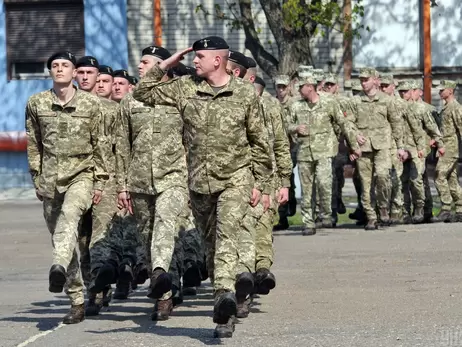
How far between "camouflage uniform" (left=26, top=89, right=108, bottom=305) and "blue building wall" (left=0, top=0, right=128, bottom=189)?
65.8 ft

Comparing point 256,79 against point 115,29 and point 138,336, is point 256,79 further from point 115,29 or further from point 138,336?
point 115,29

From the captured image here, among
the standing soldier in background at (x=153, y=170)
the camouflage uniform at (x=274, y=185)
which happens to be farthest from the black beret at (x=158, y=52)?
the camouflage uniform at (x=274, y=185)

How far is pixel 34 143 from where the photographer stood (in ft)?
37.8

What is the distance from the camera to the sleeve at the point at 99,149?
11.5 meters

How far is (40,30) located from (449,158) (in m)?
12.6

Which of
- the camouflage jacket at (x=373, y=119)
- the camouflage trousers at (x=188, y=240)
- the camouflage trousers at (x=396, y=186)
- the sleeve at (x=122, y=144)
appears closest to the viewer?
the sleeve at (x=122, y=144)

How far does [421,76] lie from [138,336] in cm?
2196

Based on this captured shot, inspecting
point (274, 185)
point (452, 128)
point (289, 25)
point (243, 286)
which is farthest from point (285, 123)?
point (243, 286)

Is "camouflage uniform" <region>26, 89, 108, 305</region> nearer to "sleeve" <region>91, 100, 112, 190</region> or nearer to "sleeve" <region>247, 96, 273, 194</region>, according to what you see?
"sleeve" <region>91, 100, 112, 190</region>

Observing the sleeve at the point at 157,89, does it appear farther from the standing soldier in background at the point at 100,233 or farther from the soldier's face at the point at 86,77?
the soldier's face at the point at 86,77

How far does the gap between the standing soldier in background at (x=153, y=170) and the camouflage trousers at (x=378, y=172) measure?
348 inches

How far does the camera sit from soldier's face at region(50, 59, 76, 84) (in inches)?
447

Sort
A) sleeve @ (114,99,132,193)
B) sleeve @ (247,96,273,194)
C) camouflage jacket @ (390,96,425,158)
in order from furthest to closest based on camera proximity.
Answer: camouflage jacket @ (390,96,425,158), sleeve @ (114,99,132,193), sleeve @ (247,96,273,194)

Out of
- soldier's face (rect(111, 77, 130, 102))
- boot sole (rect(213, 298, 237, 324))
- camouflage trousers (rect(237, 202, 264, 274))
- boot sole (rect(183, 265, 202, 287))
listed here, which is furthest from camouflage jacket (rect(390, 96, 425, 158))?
boot sole (rect(213, 298, 237, 324))
